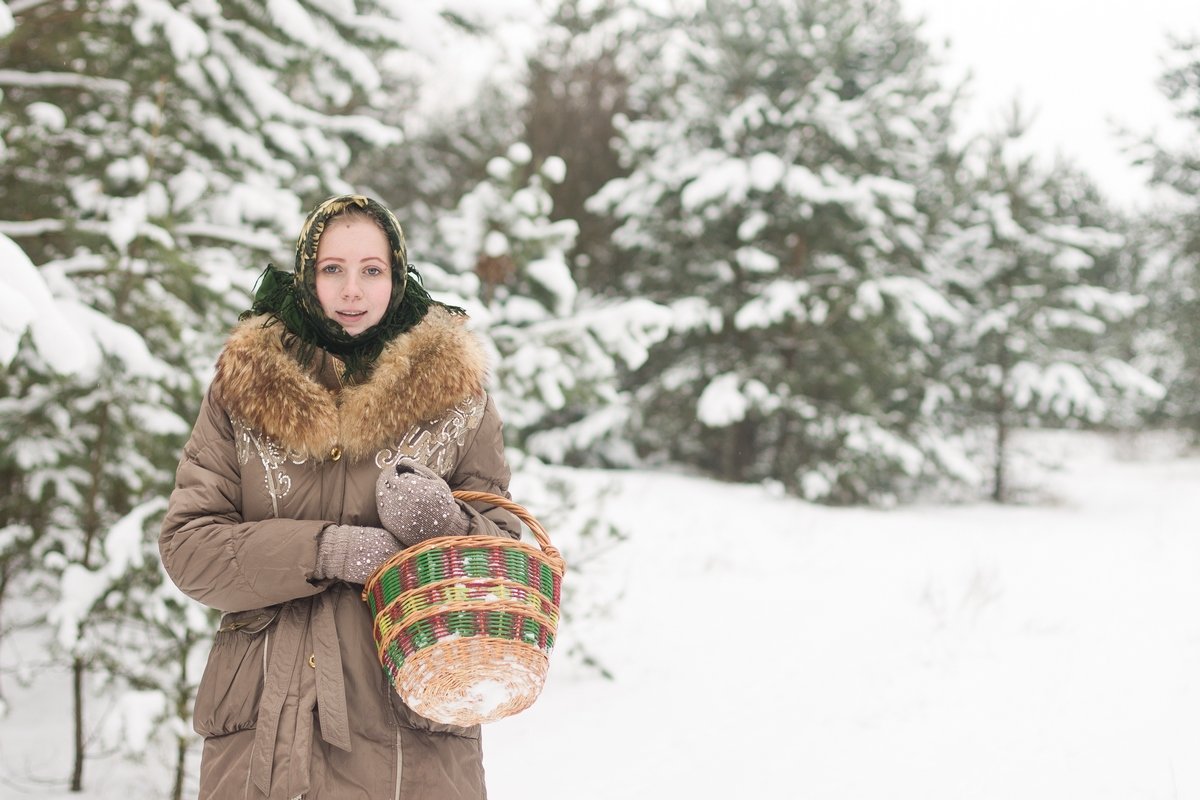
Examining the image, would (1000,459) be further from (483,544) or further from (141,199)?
(483,544)

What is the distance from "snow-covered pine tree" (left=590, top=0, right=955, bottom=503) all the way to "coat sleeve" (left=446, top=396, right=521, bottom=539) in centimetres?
691

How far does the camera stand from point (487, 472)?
1.94 m

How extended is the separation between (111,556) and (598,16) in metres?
11.1

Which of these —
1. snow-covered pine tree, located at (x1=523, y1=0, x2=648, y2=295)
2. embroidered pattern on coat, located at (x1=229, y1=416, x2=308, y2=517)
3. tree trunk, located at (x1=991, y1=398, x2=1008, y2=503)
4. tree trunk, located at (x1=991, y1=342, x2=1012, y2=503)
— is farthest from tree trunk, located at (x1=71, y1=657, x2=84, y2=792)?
tree trunk, located at (x1=991, y1=398, x2=1008, y2=503)

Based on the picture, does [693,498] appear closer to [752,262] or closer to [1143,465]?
[752,262]

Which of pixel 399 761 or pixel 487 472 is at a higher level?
pixel 487 472

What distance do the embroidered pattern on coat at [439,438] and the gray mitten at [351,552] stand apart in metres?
0.17

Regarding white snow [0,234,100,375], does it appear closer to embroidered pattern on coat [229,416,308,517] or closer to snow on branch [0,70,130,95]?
embroidered pattern on coat [229,416,308,517]

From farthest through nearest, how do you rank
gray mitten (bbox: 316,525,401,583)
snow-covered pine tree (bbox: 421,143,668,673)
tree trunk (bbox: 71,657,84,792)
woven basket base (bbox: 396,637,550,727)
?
1. snow-covered pine tree (bbox: 421,143,668,673)
2. tree trunk (bbox: 71,657,84,792)
3. gray mitten (bbox: 316,525,401,583)
4. woven basket base (bbox: 396,637,550,727)

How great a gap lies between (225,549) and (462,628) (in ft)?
1.65

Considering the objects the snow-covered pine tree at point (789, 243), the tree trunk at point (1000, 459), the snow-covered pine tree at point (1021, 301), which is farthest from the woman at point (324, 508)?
the tree trunk at point (1000, 459)

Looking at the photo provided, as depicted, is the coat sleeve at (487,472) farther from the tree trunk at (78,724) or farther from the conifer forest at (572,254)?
the tree trunk at (78,724)

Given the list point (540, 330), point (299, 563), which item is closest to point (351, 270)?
point (299, 563)

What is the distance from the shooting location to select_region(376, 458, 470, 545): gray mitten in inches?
65.7
